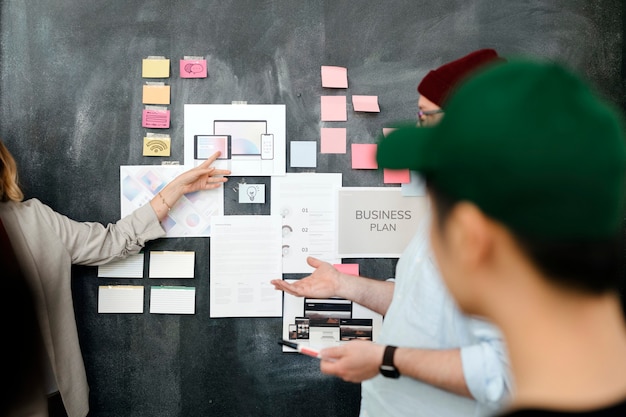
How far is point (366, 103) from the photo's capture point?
2080mm

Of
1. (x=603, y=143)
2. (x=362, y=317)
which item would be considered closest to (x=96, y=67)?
(x=362, y=317)

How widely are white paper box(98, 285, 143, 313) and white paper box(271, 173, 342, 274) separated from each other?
1.87 feet

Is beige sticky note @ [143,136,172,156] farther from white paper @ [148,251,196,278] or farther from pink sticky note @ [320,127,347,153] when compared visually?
pink sticky note @ [320,127,347,153]

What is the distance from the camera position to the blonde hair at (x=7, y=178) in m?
1.72

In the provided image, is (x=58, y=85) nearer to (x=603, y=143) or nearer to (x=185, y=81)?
(x=185, y=81)

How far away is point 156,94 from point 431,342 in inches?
53.9

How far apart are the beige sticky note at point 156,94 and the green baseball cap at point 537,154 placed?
5.50ft

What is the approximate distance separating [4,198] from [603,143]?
1769 mm

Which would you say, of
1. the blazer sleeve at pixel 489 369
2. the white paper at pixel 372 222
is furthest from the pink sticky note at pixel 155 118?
the blazer sleeve at pixel 489 369

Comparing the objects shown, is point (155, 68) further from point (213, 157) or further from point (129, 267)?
point (129, 267)

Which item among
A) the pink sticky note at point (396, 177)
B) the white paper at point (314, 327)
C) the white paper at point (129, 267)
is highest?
the pink sticky note at point (396, 177)

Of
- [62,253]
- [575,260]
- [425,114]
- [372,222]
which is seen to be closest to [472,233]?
[575,260]

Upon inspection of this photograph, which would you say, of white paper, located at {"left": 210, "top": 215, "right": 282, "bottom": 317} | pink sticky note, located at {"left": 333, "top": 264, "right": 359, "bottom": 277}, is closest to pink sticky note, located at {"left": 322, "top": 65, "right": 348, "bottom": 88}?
white paper, located at {"left": 210, "top": 215, "right": 282, "bottom": 317}

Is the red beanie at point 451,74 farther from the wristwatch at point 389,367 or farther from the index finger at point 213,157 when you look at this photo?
the index finger at point 213,157
